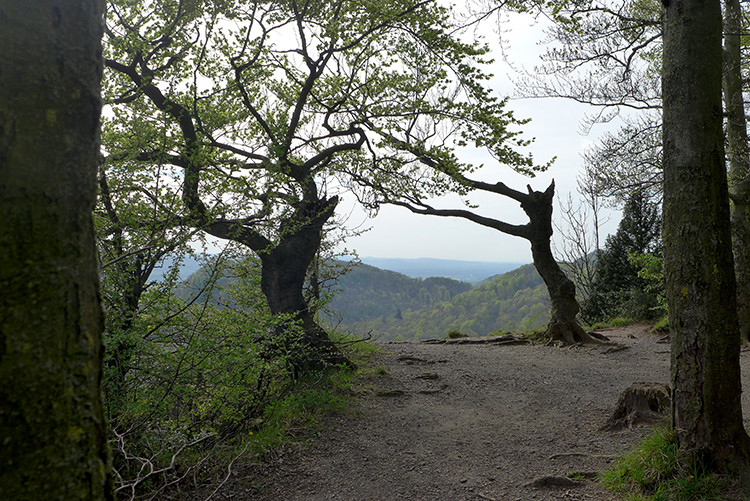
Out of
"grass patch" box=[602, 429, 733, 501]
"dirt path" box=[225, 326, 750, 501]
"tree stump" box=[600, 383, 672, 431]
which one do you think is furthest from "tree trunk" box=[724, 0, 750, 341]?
"grass patch" box=[602, 429, 733, 501]

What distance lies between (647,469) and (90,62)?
13.2ft

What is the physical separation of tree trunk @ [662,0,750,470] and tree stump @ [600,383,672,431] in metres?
1.52

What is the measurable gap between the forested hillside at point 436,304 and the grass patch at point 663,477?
160ft

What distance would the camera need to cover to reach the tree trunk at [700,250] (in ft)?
11.0

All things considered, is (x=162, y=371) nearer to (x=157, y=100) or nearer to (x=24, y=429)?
(x=24, y=429)

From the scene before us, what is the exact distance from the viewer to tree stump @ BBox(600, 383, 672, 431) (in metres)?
4.88

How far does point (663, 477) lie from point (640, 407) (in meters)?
1.75

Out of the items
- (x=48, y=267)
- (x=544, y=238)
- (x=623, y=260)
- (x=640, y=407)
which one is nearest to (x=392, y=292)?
(x=623, y=260)

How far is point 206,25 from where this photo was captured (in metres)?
6.59

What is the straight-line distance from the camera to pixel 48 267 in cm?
118

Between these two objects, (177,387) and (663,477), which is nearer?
(663,477)

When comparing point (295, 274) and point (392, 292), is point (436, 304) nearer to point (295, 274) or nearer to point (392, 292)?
point (392, 292)

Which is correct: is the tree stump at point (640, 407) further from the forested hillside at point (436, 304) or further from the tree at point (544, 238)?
the forested hillside at point (436, 304)

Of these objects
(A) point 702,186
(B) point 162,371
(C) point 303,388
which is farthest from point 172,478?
(A) point 702,186
